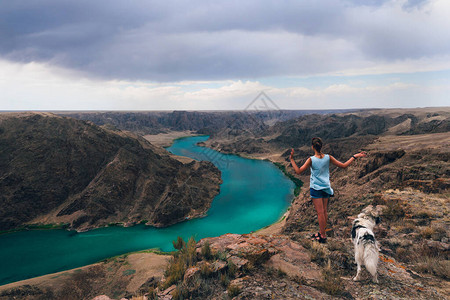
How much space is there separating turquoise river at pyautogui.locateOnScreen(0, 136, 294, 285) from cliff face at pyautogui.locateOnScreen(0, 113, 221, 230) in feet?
8.92

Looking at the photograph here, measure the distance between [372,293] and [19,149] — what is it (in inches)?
2634

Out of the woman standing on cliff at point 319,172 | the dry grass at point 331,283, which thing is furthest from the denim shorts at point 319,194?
the dry grass at point 331,283

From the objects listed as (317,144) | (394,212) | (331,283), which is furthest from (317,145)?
(394,212)

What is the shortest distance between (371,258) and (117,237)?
4289 centimetres

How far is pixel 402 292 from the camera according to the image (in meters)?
4.80

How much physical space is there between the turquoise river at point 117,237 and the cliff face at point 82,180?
2.72 m

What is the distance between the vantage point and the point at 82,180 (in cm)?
5059

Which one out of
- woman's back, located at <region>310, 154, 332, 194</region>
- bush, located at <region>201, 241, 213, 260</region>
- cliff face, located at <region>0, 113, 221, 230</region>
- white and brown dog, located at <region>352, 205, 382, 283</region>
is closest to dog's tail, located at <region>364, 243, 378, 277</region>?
white and brown dog, located at <region>352, 205, 382, 283</region>

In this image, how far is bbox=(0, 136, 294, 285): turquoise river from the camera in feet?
104

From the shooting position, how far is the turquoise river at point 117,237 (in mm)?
31558

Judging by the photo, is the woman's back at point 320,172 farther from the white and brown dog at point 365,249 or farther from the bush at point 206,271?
the bush at point 206,271

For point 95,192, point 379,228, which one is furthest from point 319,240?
point 95,192

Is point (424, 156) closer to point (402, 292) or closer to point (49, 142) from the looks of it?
point (402, 292)

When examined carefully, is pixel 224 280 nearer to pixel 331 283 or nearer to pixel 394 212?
pixel 331 283
